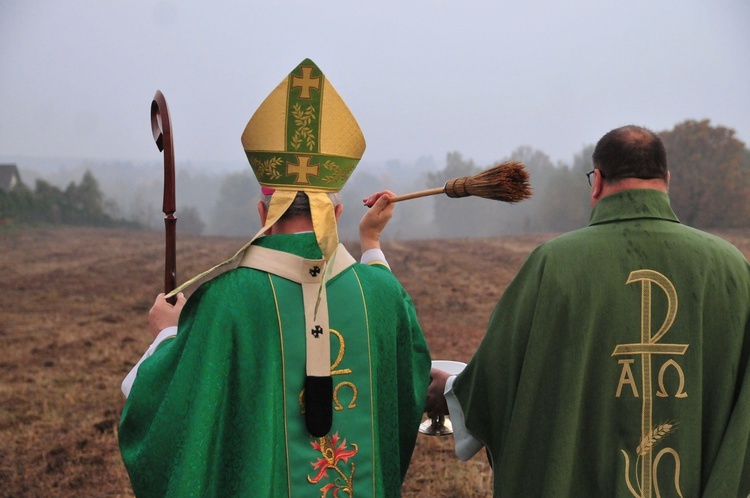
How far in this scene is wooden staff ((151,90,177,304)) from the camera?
9.21 ft

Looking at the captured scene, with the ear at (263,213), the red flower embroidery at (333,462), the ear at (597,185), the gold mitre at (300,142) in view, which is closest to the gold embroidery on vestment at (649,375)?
the ear at (597,185)

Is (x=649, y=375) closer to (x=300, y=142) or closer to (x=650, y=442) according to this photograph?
(x=650, y=442)

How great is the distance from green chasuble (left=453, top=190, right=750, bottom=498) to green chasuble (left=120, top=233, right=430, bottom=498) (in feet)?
1.99

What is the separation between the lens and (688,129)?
28.2 metres

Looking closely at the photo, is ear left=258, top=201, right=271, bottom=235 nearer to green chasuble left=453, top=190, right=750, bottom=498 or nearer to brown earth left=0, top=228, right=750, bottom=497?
green chasuble left=453, top=190, right=750, bottom=498

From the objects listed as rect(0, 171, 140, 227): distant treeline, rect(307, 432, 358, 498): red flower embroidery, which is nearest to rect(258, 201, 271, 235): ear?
rect(307, 432, 358, 498): red flower embroidery

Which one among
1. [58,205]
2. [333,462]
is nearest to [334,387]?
[333,462]

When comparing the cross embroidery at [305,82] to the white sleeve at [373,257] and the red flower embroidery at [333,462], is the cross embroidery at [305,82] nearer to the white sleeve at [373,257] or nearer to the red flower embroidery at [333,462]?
the white sleeve at [373,257]

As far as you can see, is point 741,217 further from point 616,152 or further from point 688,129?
point 616,152

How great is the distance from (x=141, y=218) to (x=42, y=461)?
3187cm

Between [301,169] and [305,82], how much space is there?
0.30 metres

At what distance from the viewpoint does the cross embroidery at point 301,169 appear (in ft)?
8.21

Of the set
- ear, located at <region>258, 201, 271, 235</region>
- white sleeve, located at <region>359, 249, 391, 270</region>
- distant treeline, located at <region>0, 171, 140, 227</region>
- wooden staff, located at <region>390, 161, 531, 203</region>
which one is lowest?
distant treeline, located at <region>0, 171, 140, 227</region>

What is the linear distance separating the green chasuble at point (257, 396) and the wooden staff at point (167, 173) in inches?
15.7
